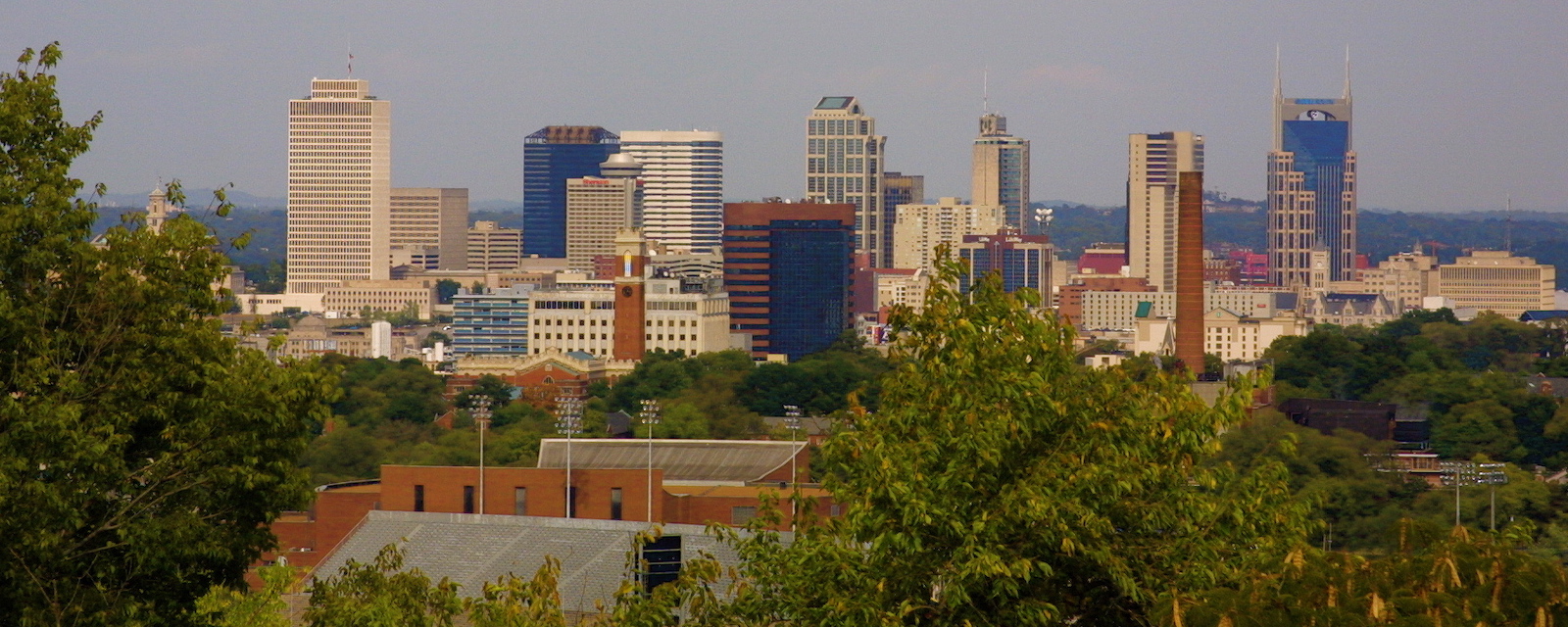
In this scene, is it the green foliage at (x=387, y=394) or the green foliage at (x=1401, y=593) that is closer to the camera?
the green foliage at (x=1401, y=593)

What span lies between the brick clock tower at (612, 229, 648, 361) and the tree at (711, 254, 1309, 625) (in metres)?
154

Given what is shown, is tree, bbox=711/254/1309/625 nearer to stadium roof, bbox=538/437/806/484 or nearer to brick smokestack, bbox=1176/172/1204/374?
stadium roof, bbox=538/437/806/484

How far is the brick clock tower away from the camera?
176 m

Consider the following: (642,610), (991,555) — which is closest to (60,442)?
(642,610)

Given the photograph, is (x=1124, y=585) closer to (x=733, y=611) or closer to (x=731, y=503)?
(x=733, y=611)

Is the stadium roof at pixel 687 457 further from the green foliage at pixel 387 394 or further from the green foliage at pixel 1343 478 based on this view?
the green foliage at pixel 387 394

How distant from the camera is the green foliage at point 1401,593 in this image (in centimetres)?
1666

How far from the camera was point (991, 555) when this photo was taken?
19500mm

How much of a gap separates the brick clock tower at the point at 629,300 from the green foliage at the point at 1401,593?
6227 inches

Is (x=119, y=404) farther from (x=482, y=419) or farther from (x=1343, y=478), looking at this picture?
(x=1343, y=478)

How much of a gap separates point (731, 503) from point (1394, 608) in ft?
186

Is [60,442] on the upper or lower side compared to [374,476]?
upper

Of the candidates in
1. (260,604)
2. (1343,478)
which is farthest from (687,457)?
(260,604)

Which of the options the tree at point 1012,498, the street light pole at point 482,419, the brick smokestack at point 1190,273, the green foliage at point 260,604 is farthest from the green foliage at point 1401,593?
the brick smokestack at point 1190,273
